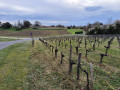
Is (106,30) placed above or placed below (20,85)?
above

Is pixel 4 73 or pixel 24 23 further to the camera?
pixel 24 23

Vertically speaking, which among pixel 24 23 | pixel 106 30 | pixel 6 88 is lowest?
pixel 6 88

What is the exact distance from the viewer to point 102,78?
5859 millimetres

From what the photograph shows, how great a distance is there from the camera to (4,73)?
6492 mm

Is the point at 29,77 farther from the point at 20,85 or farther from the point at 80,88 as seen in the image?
the point at 80,88

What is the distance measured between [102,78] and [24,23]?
79.9 meters

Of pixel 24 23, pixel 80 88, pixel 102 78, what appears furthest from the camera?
Answer: pixel 24 23

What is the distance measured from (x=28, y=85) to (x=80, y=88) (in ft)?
10.00

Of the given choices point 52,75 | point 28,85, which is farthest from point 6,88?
point 52,75

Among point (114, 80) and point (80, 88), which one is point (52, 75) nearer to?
point (80, 88)

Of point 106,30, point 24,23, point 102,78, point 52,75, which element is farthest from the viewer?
point 24,23

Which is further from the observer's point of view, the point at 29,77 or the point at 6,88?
the point at 29,77

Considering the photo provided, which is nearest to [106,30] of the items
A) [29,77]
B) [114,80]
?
[114,80]

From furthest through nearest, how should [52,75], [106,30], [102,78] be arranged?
1. [106,30]
2. [52,75]
3. [102,78]
